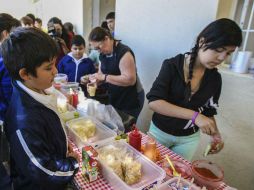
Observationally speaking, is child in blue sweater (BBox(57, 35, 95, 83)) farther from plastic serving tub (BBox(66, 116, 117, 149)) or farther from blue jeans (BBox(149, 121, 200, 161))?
blue jeans (BBox(149, 121, 200, 161))

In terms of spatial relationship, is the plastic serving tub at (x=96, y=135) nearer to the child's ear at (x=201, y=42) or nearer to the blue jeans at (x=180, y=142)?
the blue jeans at (x=180, y=142)

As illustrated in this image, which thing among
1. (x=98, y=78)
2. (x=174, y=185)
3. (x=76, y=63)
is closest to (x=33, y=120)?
(x=174, y=185)

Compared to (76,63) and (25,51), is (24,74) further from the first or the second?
(76,63)

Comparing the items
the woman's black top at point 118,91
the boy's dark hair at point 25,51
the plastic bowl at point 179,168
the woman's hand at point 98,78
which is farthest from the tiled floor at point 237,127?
the boy's dark hair at point 25,51

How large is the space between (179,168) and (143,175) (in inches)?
7.2

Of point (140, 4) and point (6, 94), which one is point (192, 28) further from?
point (6, 94)

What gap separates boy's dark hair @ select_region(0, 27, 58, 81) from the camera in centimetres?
79

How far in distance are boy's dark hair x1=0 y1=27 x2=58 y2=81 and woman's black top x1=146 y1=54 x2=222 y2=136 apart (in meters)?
0.62

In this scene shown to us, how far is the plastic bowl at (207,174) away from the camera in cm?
89

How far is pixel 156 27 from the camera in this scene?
1.99 metres

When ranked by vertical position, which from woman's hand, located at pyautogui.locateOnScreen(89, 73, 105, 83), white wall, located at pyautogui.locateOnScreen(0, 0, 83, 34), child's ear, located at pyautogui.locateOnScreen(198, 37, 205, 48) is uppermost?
white wall, located at pyautogui.locateOnScreen(0, 0, 83, 34)

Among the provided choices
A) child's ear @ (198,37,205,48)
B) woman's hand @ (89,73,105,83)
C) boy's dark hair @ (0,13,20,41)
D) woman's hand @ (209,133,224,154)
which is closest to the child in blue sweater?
woman's hand @ (89,73,105,83)

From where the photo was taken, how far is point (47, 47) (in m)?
0.82

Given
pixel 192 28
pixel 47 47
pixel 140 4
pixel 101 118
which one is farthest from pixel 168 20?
pixel 47 47
